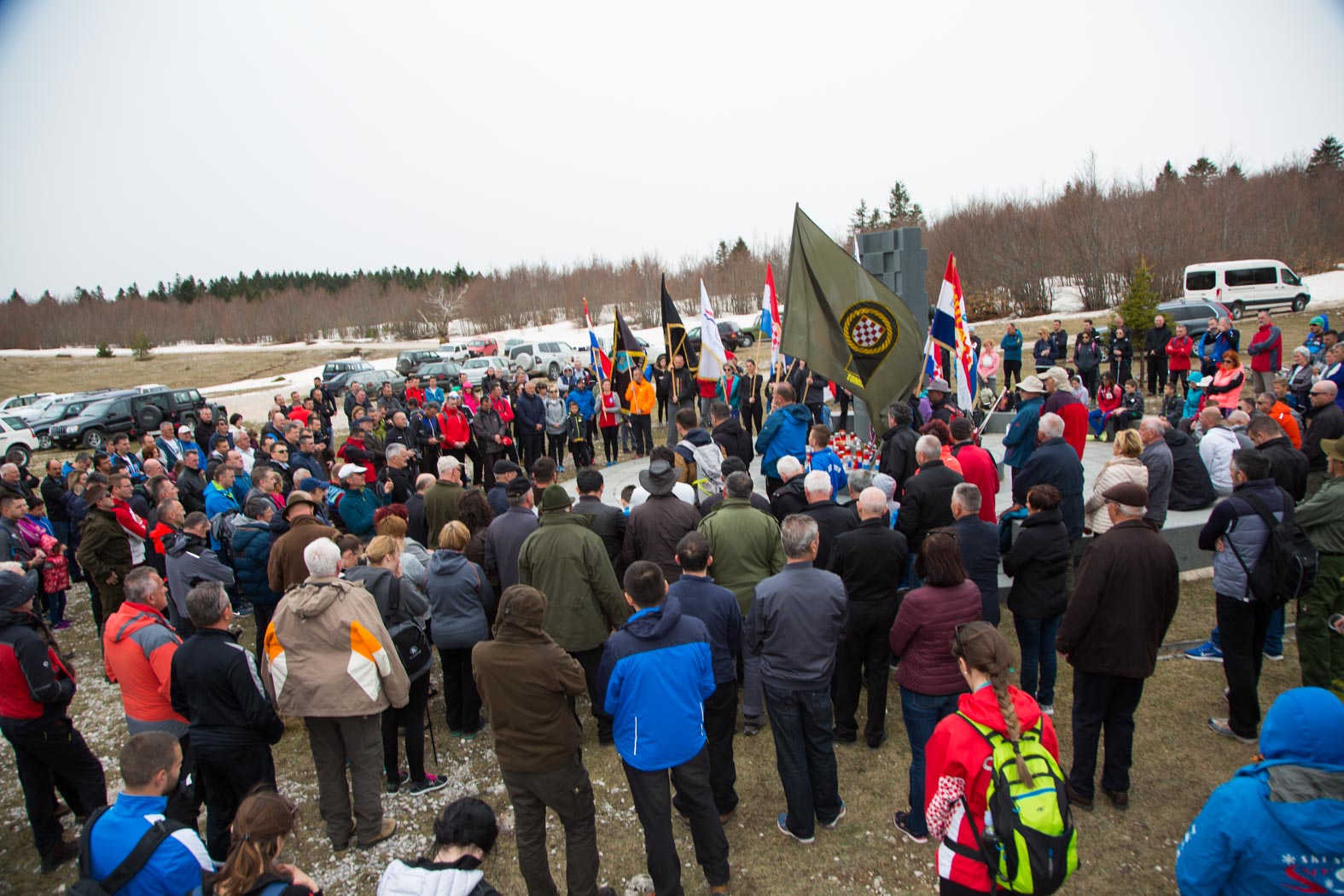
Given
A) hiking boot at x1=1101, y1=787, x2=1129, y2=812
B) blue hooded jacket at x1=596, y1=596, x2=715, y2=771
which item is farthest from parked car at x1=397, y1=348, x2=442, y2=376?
hiking boot at x1=1101, y1=787, x2=1129, y2=812

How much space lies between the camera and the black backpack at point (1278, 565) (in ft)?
15.1

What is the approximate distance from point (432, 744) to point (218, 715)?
160 cm

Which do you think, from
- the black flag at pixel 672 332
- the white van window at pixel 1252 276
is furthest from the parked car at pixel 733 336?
the white van window at pixel 1252 276

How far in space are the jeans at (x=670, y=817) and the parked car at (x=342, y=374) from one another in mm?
31306

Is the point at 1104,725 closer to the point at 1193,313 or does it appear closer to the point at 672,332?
the point at 672,332

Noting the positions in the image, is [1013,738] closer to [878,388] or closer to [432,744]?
[432,744]

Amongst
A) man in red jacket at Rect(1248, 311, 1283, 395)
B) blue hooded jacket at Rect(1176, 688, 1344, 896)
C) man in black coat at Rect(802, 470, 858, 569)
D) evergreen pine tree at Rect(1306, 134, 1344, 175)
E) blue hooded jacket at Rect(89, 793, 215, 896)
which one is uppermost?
evergreen pine tree at Rect(1306, 134, 1344, 175)

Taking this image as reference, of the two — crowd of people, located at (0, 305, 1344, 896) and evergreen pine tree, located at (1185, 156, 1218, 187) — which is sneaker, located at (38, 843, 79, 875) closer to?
crowd of people, located at (0, 305, 1344, 896)

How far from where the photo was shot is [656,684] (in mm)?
3590

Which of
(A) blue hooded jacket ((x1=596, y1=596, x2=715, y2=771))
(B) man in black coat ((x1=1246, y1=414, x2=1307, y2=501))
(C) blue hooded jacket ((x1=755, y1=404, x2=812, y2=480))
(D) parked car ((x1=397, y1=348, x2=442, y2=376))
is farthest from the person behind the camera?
(D) parked car ((x1=397, y1=348, x2=442, y2=376))

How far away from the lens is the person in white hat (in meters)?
7.83

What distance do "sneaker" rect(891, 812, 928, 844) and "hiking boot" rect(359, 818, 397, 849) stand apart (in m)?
3.07

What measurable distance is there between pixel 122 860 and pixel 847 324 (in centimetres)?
718

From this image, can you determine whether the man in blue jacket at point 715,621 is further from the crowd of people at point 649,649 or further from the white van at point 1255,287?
the white van at point 1255,287
